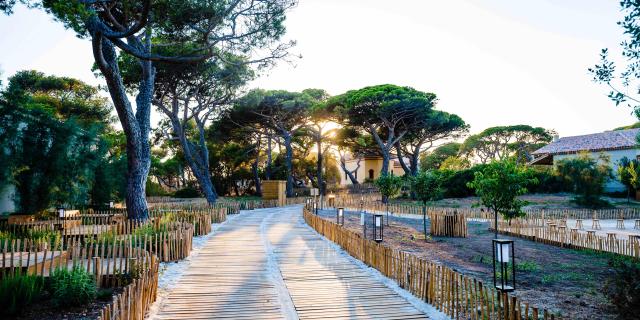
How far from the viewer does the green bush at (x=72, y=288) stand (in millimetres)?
6258

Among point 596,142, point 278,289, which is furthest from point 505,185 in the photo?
point 596,142

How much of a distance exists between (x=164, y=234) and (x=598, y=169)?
28305 mm

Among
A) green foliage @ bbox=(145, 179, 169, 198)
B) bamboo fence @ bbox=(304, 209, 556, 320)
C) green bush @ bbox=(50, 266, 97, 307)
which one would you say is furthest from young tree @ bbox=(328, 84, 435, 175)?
Result: green bush @ bbox=(50, 266, 97, 307)

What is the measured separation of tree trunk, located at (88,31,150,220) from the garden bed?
885 cm

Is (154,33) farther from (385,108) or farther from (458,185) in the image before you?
(458,185)

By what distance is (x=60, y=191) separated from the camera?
17109mm

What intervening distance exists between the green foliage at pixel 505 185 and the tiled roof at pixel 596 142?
92.9ft

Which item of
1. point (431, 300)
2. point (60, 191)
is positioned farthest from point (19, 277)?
point (60, 191)

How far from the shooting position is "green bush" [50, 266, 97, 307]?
20.5 ft

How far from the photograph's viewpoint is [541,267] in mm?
10406

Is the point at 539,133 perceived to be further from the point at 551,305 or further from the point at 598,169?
the point at 551,305

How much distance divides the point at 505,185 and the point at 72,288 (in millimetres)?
9930

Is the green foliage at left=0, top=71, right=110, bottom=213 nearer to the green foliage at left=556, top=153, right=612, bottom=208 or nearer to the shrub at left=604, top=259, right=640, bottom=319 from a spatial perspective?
the shrub at left=604, top=259, right=640, bottom=319

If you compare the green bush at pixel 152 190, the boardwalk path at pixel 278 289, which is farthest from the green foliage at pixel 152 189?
the boardwalk path at pixel 278 289
